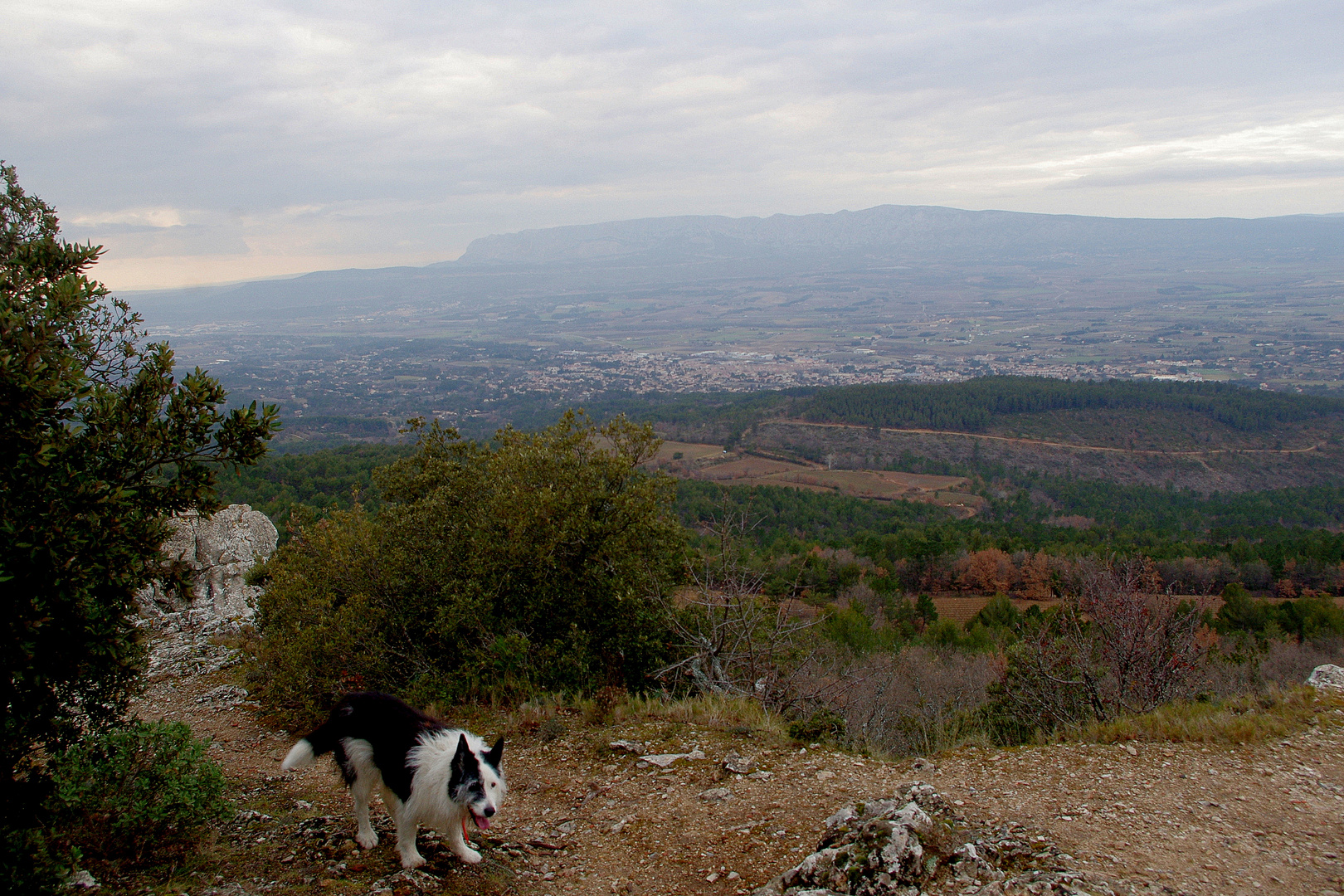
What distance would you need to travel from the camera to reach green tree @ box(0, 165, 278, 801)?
14.7 feet

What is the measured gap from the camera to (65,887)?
458 centimetres

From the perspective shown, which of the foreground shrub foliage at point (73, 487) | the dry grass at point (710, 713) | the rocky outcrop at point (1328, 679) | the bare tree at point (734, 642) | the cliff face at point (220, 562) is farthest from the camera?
the cliff face at point (220, 562)

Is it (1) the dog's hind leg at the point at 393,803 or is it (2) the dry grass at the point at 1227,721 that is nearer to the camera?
(1) the dog's hind leg at the point at 393,803

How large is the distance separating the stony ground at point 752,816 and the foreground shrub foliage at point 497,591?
6.09 feet

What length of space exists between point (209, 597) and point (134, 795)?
17.9 meters

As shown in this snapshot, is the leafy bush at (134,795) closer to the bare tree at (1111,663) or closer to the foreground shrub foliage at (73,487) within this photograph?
the foreground shrub foliage at (73,487)

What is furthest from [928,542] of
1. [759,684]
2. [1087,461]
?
[1087,461]

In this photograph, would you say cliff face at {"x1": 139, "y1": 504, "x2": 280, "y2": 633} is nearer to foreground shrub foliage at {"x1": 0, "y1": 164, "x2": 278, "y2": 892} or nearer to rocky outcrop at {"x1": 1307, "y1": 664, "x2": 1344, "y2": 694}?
foreground shrub foliage at {"x1": 0, "y1": 164, "x2": 278, "y2": 892}

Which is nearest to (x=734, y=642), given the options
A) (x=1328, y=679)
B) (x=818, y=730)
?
(x=818, y=730)

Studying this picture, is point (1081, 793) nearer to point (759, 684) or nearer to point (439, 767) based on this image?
point (759, 684)

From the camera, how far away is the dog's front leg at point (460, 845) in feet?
18.3

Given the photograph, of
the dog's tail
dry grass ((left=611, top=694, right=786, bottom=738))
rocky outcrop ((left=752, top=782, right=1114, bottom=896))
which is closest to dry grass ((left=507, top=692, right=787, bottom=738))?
dry grass ((left=611, top=694, right=786, bottom=738))

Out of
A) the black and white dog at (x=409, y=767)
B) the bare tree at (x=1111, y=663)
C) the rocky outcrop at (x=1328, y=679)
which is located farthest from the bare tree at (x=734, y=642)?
the rocky outcrop at (x=1328, y=679)

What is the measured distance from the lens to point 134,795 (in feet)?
17.7
